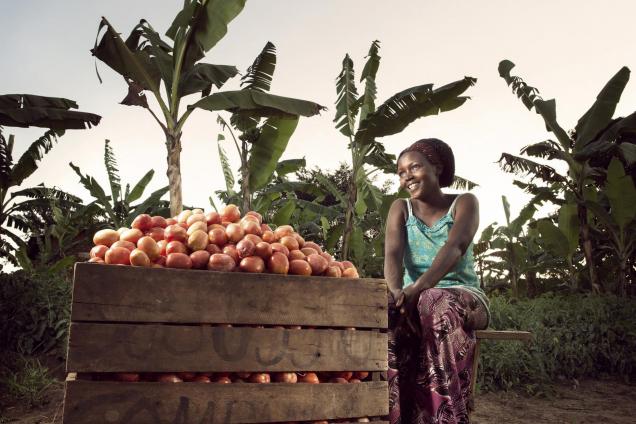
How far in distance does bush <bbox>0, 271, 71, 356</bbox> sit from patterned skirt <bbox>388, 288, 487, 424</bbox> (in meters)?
4.46

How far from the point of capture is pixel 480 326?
102 inches

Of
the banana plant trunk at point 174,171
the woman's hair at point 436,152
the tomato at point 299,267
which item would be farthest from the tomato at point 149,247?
the banana plant trunk at point 174,171

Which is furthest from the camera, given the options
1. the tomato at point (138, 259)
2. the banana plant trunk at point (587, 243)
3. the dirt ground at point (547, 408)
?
the banana plant trunk at point (587, 243)

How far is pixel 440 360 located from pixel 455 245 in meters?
0.55

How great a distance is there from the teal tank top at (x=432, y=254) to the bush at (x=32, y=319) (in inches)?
169

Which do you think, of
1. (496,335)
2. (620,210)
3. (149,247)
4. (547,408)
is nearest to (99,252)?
(149,247)

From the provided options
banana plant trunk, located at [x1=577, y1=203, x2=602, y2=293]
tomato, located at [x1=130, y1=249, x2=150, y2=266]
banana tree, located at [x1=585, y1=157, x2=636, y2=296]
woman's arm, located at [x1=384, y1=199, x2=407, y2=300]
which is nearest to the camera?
tomato, located at [x1=130, y1=249, x2=150, y2=266]

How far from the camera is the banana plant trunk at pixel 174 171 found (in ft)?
21.4

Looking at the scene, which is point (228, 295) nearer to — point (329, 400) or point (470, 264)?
point (329, 400)

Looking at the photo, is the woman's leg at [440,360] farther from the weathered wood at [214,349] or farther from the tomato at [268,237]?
the tomato at [268,237]

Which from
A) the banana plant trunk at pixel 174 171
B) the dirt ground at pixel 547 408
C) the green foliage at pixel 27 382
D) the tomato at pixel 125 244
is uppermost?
the banana plant trunk at pixel 174 171

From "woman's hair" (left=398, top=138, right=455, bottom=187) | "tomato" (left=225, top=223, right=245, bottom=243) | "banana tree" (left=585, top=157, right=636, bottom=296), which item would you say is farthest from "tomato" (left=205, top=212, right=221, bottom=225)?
"banana tree" (left=585, top=157, right=636, bottom=296)

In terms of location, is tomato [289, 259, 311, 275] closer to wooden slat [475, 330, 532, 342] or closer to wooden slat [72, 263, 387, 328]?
wooden slat [72, 263, 387, 328]

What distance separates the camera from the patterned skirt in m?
2.30
